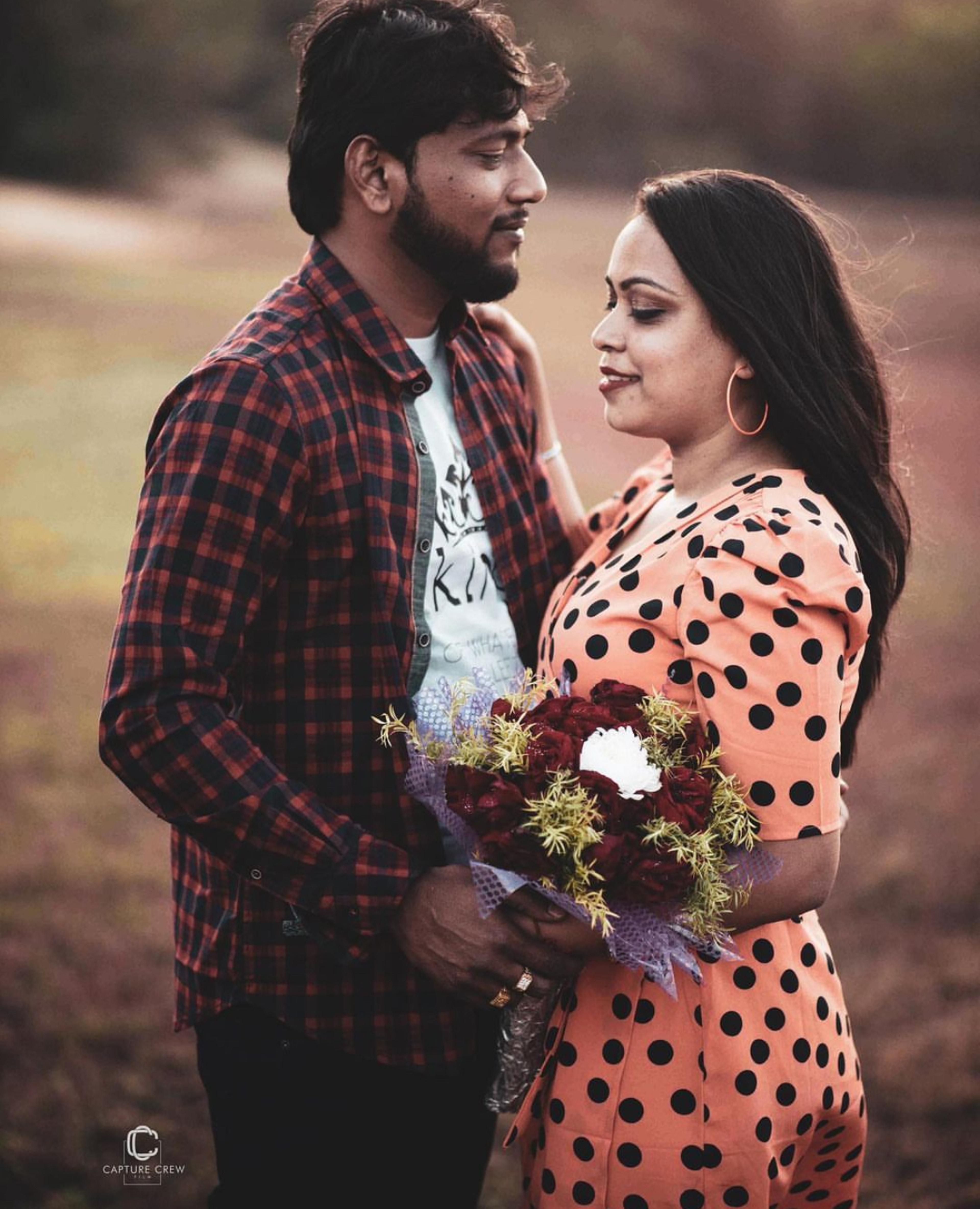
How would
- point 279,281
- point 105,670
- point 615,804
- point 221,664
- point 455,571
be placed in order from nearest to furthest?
point 615,804
point 221,664
point 455,571
point 105,670
point 279,281

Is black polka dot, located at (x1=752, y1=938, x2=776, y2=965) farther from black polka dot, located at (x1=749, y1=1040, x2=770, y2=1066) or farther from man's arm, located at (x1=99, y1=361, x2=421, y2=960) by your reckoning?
man's arm, located at (x1=99, y1=361, x2=421, y2=960)

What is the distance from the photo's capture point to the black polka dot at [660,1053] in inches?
69.2

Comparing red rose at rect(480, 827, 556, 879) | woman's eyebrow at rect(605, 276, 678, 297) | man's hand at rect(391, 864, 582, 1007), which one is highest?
woman's eyebrow at rect(605, 276, 678, 297)

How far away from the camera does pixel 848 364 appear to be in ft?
6.28

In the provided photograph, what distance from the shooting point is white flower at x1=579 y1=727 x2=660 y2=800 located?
1535mm

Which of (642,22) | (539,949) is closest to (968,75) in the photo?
(642,22)

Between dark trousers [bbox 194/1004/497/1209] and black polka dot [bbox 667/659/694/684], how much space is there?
0.85 meters

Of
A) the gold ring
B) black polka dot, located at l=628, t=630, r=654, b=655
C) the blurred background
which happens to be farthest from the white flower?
the blurred background

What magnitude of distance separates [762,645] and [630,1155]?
2.74ft

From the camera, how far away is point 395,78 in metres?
1.97

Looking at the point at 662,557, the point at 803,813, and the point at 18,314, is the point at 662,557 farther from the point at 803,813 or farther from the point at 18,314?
the point at 18,314

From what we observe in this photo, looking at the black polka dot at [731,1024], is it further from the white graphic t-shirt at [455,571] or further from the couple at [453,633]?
the white graphic t-shirt at [455,571]

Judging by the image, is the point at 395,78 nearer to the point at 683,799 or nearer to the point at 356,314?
the point at 356,314

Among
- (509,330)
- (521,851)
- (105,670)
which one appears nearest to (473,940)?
(521,851)
